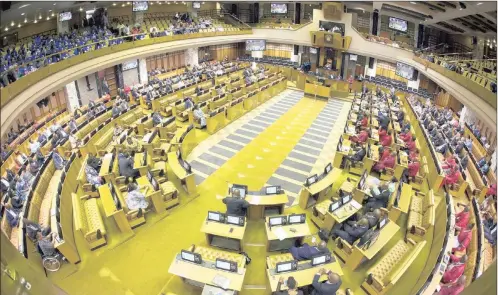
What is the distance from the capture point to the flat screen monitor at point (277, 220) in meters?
7.99

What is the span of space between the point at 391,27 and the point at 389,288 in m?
24.3

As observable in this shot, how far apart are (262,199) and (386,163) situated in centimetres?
527

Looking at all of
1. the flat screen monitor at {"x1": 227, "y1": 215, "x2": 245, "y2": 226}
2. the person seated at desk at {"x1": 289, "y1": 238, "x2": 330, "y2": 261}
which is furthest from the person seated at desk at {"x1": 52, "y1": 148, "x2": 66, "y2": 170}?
the person seated at desk at {"x1": 289, "y1": 238, "x2": 330, "y2": 261}

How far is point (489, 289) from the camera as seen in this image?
3.29 m

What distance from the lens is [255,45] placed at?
2731 cm

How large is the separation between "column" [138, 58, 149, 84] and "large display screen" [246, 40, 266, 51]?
352 inches

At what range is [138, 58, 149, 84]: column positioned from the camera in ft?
72.9

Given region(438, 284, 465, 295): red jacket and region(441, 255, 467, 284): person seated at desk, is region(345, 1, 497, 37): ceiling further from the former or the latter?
region(438, 284, 465, 295): red jacket

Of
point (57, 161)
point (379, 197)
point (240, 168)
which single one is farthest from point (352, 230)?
point (57, 161)

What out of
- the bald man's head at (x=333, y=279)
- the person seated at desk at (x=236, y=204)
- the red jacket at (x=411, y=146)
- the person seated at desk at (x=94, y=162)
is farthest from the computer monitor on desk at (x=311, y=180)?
the person seated at desk at (x=94, y=162)

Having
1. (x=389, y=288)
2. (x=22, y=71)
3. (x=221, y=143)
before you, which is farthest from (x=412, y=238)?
(x=22, y=71)

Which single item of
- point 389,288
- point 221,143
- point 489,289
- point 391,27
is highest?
point 391,27

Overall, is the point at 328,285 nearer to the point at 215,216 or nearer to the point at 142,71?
the point at 215,216

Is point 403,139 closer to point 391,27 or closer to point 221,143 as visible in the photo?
point 221,143
